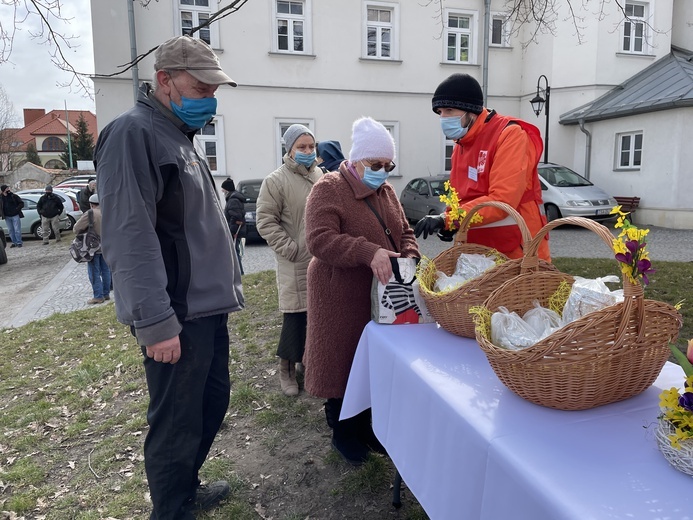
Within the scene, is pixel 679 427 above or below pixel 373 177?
below

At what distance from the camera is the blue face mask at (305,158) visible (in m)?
3.58

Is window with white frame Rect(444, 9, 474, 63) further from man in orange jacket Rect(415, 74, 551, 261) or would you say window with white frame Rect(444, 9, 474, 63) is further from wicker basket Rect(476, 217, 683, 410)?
wicker basket Rect(476, 217, 683, 410)

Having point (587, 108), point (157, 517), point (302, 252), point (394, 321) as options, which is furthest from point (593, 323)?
point (587, 108)

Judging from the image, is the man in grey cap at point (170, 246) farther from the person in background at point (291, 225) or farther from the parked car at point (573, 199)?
the parked car at point (573, 199)

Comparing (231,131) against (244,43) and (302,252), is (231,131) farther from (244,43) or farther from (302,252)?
(302,252)

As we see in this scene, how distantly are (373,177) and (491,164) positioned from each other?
566mm

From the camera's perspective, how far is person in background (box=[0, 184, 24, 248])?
43.5ft

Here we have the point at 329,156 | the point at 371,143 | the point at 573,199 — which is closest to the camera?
the point at 371,143

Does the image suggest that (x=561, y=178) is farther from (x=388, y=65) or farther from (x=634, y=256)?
(x=634, y=256)

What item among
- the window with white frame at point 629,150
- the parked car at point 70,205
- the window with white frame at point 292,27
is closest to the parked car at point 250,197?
the window with white frame at point 292,27

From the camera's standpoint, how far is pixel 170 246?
6.51ft

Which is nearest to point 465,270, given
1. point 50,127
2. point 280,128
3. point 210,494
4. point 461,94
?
point 461,94

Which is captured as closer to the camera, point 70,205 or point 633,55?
point 633,55

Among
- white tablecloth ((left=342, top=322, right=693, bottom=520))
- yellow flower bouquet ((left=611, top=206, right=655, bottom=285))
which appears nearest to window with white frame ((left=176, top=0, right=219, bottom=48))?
white tablecloth ((left=342, top=322, right=693, bottom=520))
